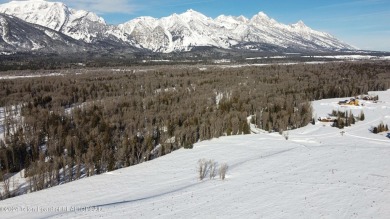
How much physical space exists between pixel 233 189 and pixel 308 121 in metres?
13.2

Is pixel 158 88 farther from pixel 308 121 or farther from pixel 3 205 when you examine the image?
pixel 3 205

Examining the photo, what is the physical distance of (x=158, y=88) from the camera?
37.7m

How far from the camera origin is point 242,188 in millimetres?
9758

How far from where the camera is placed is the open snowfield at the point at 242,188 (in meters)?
8.15

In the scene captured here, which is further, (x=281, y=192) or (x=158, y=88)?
(x=158, y=88)

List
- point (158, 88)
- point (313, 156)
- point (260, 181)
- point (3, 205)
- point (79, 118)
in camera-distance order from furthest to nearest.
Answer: point (158, 88)
point (79, 118)
point (313, 156)
point (260, 181)
point (3, 205)

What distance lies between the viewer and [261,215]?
7.83 m

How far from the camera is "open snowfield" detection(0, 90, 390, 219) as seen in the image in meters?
8.15

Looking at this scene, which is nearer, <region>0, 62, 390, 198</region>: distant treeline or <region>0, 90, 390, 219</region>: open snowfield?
<region>0, 90, 390, 219</region>: open snowfield

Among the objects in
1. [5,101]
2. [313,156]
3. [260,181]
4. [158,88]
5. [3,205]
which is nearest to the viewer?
[3,205]

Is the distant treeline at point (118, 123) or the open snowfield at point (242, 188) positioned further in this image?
the distant treeline at point (118, 123)

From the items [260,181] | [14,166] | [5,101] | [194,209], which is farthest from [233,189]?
[5,101]

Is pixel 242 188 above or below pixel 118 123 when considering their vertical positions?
below

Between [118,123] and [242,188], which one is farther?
[118,123]
